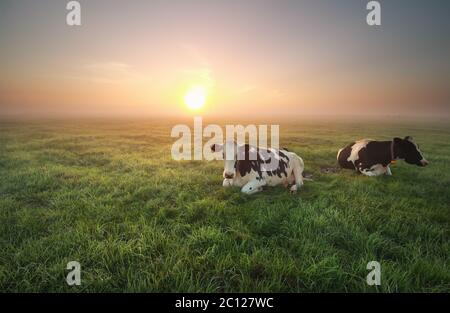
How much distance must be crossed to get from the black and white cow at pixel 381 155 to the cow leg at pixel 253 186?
142 inches

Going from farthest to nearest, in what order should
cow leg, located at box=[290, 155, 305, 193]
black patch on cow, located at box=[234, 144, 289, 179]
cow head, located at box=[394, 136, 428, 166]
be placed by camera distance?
cow head, located at box=[394, 136, 428, 166] < cow leg, located at box=[290, 155, 305, 193] < black patch on cow, located at box=[234, 144, 289, 179]

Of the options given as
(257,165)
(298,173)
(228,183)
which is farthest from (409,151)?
(228,183)

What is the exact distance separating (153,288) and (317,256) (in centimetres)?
199

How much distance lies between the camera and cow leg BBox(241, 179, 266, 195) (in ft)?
18.7

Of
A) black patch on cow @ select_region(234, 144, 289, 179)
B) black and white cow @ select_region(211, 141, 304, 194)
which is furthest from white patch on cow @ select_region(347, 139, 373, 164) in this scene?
black patch on cow @ select_region(234, 144, 289, 179)

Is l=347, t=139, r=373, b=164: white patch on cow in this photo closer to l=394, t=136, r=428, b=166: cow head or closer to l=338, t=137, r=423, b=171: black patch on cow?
l=338, t=137, r=423, b=171: black patch on cow

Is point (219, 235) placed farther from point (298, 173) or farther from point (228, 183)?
point (298, 173)

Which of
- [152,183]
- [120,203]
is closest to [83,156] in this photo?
[152,183]

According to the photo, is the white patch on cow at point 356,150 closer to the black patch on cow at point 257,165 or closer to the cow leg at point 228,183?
the black patch on cow at point 257,165

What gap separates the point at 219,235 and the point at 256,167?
9.29ft

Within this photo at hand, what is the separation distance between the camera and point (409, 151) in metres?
7.22

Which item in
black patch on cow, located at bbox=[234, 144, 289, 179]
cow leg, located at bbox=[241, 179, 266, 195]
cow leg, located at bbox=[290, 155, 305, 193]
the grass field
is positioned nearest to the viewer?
the grass field

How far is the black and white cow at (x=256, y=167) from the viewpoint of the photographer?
5773 millimetres

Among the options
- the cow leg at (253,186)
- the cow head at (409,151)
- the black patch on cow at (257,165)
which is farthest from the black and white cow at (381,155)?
the cow leg at (253,186)
